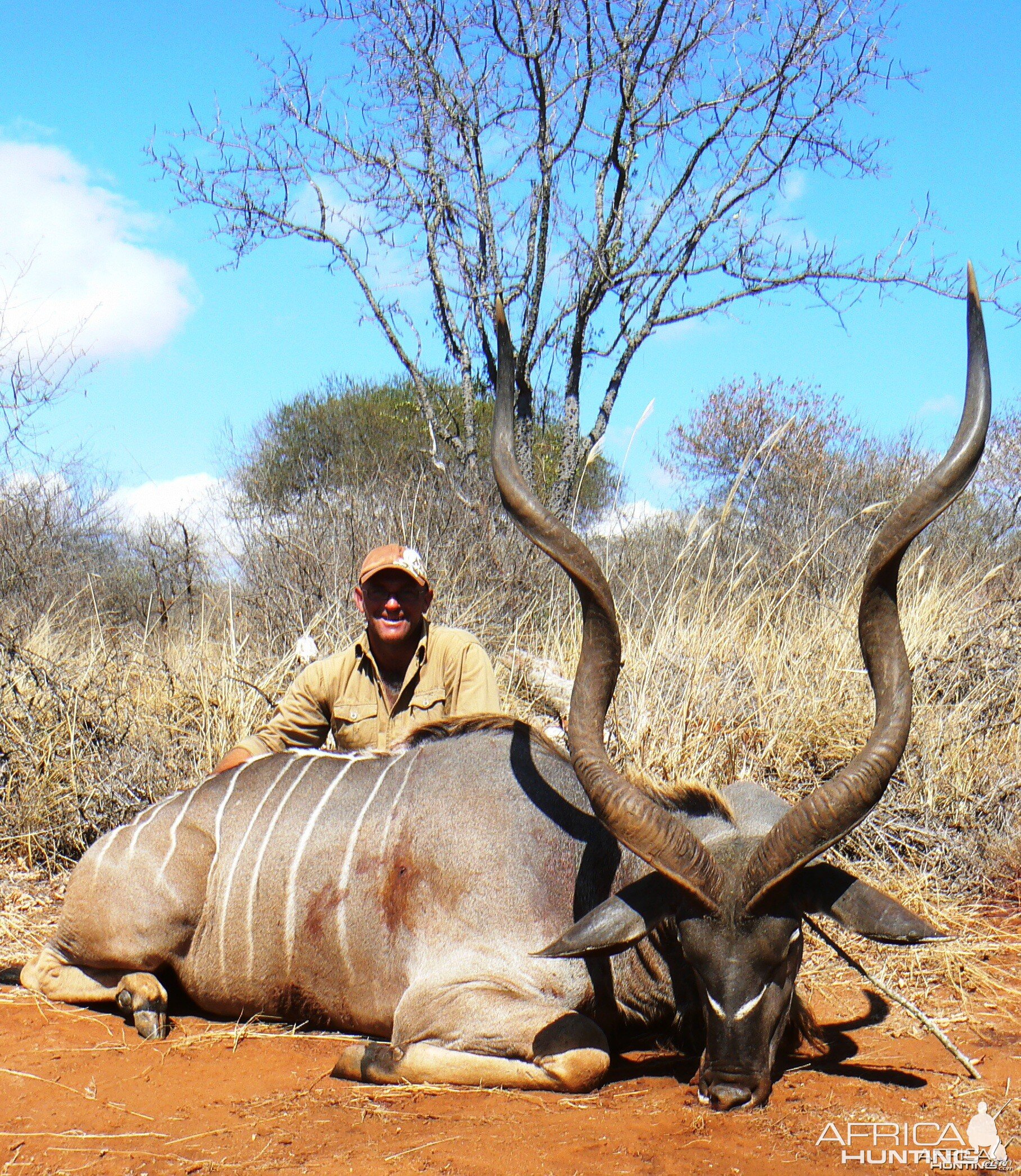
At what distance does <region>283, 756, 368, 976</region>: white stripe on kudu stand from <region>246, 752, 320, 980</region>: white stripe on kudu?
11cm

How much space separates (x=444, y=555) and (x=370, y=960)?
5.01 m

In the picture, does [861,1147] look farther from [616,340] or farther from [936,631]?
[616,340]

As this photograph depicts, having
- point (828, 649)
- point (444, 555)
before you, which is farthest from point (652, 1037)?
point (444, 555)

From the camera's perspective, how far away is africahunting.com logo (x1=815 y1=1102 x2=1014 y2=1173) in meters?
2.40

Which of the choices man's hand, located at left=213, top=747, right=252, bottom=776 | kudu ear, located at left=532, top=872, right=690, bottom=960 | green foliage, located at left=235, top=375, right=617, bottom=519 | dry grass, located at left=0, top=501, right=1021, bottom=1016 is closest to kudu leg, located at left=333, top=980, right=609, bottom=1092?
kudu ear, located at left=532, top=872, right=690, bottom=960

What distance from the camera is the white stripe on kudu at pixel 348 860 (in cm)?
336

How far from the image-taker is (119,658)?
6.68 meters

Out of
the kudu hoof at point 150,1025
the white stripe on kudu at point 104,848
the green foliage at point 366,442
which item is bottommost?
the kudu hoof at point 150,1025

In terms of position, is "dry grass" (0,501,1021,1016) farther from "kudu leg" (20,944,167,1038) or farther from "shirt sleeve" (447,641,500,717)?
"shirt sleeve" (447,641,500,717)

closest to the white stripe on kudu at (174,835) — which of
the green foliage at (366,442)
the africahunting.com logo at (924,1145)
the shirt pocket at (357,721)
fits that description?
the shirt pocket at (357,721)

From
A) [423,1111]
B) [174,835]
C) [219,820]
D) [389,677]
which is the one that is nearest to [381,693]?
[389,677]

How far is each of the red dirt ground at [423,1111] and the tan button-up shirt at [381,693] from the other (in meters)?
1.32

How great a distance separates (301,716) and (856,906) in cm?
247

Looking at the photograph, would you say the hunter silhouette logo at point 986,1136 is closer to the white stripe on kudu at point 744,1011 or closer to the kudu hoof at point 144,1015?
the white stripe on kudu at point 744,1011
